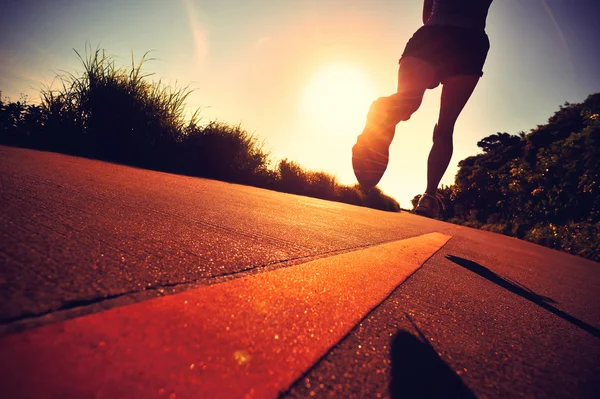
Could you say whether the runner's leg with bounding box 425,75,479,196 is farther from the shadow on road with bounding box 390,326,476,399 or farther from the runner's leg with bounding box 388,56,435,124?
the shadow on road with bounding box 390,326,476,399

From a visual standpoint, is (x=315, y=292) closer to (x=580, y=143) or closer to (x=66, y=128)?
(x=66, y=128)

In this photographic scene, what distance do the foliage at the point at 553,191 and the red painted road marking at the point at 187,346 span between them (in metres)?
7.88

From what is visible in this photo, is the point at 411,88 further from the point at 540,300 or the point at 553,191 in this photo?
A: the point at 553,191

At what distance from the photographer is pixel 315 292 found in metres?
0.73

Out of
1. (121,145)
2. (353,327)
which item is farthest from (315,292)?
(121,145)

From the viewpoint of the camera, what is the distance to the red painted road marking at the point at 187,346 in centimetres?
30

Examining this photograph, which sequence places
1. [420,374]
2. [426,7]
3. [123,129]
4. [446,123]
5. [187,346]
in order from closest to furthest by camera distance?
[187,346], [420,374], [446,123], [426,7], [123,129]

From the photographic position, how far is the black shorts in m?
1.99

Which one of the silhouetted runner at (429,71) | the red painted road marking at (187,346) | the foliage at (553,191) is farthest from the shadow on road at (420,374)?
the foliage at (553,191)

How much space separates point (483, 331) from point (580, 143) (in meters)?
12.3

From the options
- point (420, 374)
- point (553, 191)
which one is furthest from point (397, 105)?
point (553, 191)

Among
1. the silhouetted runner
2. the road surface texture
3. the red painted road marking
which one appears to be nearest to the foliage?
the silhouetted runner

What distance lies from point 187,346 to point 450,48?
2.42 metres

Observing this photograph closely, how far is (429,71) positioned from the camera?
6.66ft
